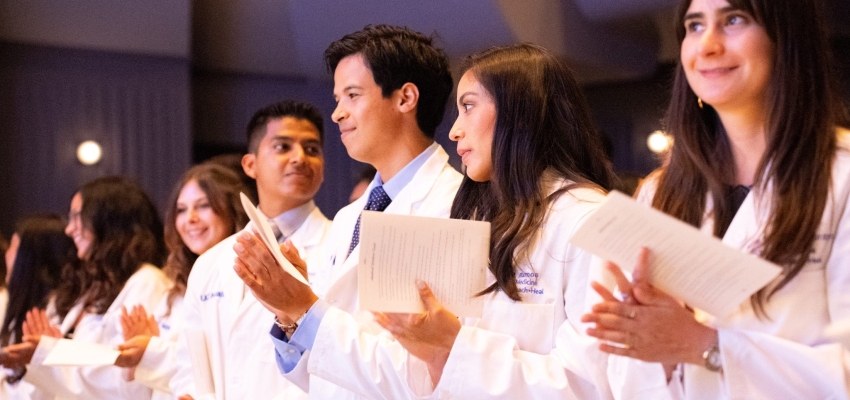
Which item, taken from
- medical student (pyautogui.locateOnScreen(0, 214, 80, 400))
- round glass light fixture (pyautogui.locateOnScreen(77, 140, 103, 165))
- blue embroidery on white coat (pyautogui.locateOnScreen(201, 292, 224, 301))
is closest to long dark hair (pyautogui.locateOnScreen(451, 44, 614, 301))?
blue embroidery on white coat (pyautogui.locateOnScreen(201, 292, 224, 301))

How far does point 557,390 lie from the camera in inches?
65.7

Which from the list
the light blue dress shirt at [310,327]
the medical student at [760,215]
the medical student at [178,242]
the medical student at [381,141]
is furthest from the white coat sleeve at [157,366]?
the medical student at [760,215]

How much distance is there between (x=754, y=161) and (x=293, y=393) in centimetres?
160

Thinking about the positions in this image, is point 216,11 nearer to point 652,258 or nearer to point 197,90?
point 197,90

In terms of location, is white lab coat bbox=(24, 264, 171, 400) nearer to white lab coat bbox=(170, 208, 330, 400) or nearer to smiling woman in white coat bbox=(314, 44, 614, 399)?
white lab coat bbox=(170, 208, 330, 400)

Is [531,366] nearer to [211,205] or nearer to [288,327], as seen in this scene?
[288,327]

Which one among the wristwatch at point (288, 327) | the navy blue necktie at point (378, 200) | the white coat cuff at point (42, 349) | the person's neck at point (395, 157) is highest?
the person's neck at point (395, 157)

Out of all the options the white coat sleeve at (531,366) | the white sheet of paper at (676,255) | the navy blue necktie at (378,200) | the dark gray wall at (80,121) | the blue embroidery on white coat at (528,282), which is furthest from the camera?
the dark gray wall at (80,121)

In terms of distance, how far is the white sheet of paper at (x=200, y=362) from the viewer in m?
2.84

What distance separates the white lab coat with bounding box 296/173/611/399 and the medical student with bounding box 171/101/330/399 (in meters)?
0.72

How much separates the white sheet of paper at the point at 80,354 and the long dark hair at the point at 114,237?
2.01 feet

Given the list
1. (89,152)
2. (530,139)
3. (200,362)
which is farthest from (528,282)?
(89,152)

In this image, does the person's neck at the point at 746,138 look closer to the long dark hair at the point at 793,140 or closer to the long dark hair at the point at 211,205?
the long dark hair at the point at 793,140

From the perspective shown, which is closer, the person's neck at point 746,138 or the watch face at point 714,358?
the watch face at point 714,358
